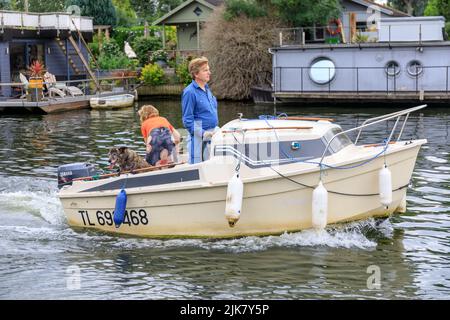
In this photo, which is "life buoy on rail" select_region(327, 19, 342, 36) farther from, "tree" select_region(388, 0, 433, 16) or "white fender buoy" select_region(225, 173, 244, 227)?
"white fender buoy" select_region(225, 173, 244, 227)

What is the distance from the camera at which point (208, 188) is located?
1330cm

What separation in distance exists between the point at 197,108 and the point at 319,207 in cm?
265

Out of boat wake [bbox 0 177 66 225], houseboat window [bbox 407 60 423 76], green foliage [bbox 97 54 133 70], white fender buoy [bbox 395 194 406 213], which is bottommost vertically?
boat wake [bbox 0 177 66 225]

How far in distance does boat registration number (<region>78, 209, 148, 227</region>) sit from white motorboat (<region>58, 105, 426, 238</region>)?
19 mm

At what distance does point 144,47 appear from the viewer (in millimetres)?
53906

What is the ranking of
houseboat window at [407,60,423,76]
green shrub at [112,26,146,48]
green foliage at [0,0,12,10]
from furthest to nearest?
green foliage at [0,0,12,10], green shrub at [112,26,146,48], houseboat window at [407,60,423,76]

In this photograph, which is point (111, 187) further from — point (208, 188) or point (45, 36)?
point (45, 36)

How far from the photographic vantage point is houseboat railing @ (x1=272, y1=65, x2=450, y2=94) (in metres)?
38.4

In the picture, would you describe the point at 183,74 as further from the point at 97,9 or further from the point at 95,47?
the point at 97,9

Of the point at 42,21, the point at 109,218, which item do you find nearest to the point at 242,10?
the point at 42,21

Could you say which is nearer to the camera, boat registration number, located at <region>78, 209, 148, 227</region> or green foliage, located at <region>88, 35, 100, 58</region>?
boat registration number, located at <region>78, 209, 148, 227</region>

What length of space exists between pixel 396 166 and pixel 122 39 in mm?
49792

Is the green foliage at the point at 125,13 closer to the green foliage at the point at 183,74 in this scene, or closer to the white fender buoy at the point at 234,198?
the green foliage at the point at 183,74

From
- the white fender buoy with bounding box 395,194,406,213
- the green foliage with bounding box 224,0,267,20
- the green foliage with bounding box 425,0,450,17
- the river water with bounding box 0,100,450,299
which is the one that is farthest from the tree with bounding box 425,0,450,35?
the white fender buoy with bounding box 395,194,406,213
